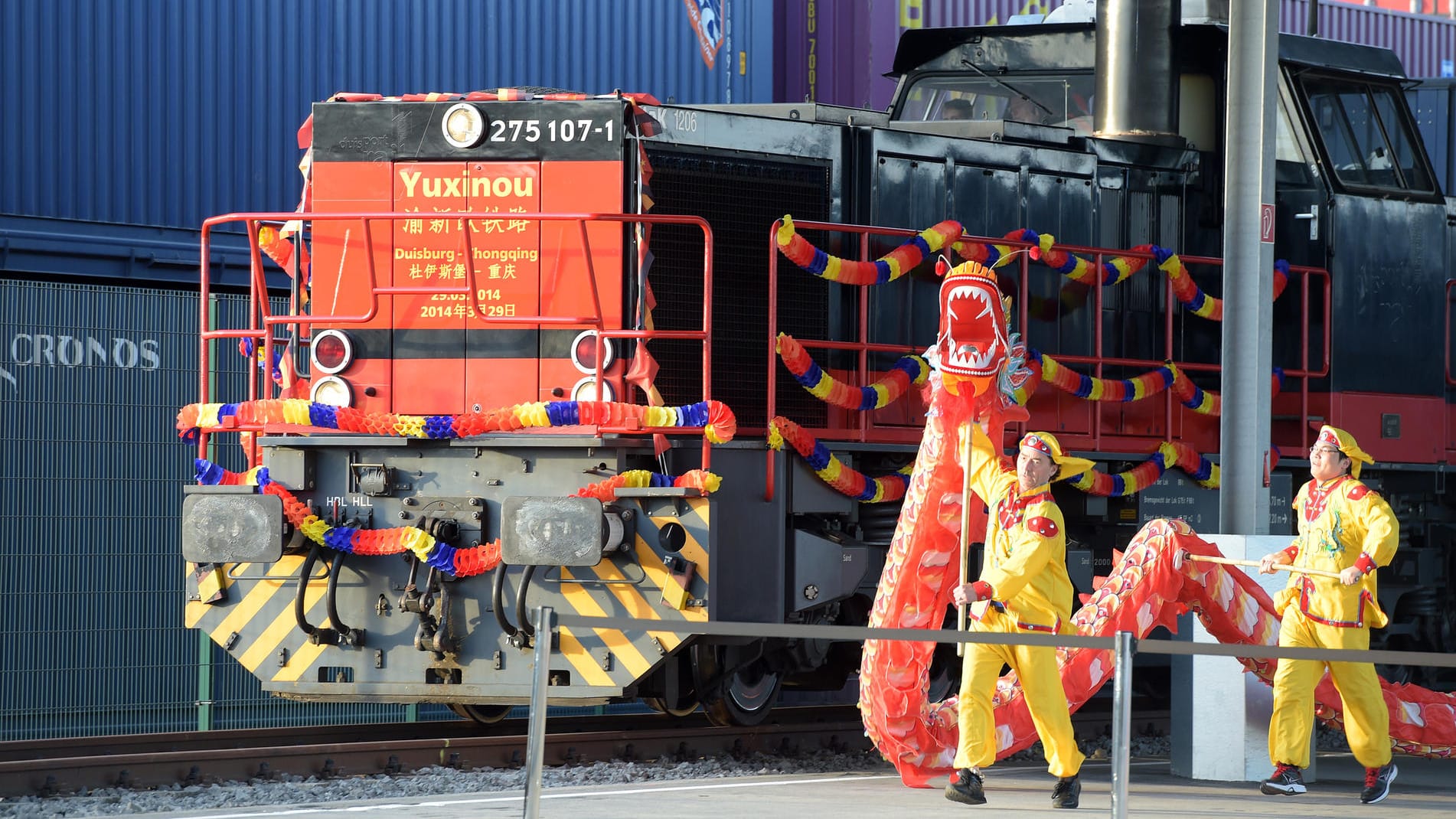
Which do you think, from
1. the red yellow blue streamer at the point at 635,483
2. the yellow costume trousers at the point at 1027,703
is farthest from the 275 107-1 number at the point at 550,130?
the yellow costume trousers at the point at 1027,703

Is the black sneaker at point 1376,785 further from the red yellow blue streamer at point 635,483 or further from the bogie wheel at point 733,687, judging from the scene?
the red yellow blue streamer at point 635,483

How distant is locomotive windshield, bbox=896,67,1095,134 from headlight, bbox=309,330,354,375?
414 cm

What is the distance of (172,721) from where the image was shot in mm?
10492

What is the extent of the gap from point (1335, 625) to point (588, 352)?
3.50 meters

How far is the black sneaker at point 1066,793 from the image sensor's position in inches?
279

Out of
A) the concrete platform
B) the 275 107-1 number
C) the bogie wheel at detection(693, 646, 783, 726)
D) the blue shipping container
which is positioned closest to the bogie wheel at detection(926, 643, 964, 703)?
the bogie wheel at detection(693, 646, 783, 726)

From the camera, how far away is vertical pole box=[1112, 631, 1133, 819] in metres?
5.30

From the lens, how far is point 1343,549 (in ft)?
24.5

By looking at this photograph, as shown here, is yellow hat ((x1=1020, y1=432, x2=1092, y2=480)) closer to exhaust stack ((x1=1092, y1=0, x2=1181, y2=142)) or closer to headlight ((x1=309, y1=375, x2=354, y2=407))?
headlight ((x1=309, y1=375, x2=354, y2=407))

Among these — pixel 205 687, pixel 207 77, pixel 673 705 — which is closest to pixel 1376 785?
pixel 673 705

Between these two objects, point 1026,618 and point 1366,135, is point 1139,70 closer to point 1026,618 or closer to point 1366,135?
point 1366,135

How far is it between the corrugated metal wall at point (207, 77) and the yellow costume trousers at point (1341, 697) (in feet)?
30.3

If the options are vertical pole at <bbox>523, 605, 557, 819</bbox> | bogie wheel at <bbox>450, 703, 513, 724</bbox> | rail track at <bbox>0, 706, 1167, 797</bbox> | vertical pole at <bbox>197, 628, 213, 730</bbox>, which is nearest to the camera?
vertical pole at <bbox>523, 605, 557, 819</bbox>

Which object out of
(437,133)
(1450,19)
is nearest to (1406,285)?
(437,133)
